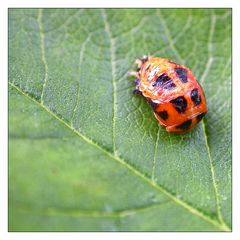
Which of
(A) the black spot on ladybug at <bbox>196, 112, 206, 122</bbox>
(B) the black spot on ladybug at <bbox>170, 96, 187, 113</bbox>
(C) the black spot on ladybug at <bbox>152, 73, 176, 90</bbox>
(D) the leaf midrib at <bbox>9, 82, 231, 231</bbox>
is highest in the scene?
(C) the black spot on ladybug at <bbox>152, 73, 176, 90</bbox>

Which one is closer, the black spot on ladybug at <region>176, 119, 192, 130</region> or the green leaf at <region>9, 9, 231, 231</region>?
the green leaf at <region>9, 9, 231, 231</region>

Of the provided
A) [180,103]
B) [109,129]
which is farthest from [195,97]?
[109,129]

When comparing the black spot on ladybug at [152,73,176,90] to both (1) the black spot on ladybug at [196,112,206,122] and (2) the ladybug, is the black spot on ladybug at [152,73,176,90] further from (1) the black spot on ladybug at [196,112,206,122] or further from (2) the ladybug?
(1) the black spot on ladybug at [196,112,206,122]

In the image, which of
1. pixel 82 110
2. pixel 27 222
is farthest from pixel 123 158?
pixel 27 222

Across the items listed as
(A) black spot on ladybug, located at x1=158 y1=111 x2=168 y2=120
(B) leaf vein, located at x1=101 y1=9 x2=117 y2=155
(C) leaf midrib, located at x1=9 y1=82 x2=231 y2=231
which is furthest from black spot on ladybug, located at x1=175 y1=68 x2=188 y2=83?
(C) leaf midrib, located at x1=9 y1=82 x2=231 y2=231

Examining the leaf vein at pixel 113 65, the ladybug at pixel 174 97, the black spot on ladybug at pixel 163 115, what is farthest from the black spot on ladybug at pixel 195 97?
the leaf vein at pixel 113 65

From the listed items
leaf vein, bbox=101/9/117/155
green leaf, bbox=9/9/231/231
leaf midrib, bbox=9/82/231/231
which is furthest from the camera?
leaf vein, bbox=101/9/117/155
